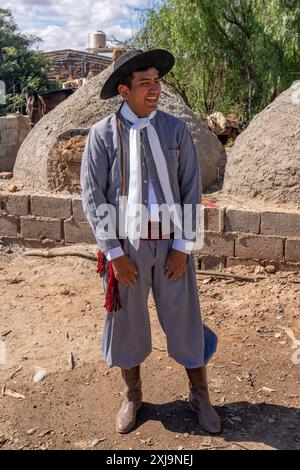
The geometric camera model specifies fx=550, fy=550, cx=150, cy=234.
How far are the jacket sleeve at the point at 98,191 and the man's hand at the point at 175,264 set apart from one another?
25 cm

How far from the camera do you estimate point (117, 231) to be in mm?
2648

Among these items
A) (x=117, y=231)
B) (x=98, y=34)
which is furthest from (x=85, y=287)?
(x=98, y=34)

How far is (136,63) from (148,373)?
6.03ft

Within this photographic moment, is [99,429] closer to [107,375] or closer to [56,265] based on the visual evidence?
[107,375]

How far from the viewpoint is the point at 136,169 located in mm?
2553

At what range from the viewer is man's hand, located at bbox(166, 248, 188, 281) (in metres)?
2.61

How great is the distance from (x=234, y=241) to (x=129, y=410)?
2383 mm

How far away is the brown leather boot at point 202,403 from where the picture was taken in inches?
109

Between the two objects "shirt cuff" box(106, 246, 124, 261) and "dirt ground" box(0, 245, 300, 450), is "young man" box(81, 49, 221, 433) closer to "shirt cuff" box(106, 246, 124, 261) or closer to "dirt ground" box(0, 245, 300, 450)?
"shirt cuff" box(106, 246, 124, 261)

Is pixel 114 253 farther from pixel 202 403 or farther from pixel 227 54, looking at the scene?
pixel 227 54

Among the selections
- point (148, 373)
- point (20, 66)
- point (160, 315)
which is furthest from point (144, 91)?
point (20, 66)

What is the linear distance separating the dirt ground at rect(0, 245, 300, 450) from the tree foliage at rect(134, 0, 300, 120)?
34.5 ft

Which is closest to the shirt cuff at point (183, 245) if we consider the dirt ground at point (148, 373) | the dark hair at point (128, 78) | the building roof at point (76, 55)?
the dark hair at point (128, 78)

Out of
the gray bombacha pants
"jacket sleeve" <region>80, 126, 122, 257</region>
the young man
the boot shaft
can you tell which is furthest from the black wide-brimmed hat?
the boot shaft
